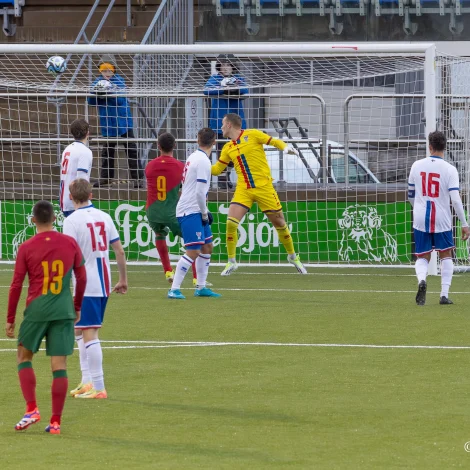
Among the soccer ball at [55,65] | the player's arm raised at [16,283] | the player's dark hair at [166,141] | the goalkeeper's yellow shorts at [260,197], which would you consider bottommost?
the player's arm raised at [16,283]

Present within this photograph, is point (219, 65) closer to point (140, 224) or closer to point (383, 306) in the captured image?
point (140, 224)

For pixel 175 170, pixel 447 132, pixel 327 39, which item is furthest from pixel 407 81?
pixel 175 170

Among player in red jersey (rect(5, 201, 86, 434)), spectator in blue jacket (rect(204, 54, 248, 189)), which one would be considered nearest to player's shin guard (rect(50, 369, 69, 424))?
player in red jersey (rect(5, 201, 86, 434))

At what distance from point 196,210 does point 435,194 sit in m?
2.67

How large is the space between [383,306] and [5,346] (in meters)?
4.43

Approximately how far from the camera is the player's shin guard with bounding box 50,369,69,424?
22.0 feet

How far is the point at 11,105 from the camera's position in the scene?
21.6 meters

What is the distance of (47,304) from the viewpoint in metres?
6.70

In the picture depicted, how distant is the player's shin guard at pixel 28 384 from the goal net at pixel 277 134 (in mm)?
9392

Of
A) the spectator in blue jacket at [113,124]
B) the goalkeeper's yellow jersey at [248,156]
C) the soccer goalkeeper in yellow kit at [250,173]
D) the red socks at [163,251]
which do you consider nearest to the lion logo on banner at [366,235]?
the soccer goalkeeper in yellow kit at [250,173]

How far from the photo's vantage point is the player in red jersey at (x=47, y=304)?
21.9ft

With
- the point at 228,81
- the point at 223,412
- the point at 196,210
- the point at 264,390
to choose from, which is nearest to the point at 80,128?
the point at 196,210

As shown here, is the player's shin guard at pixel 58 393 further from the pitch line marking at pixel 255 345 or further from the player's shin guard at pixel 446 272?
the player's shin guard at pixel 446 272

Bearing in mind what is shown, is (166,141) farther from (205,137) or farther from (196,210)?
(196,210)
